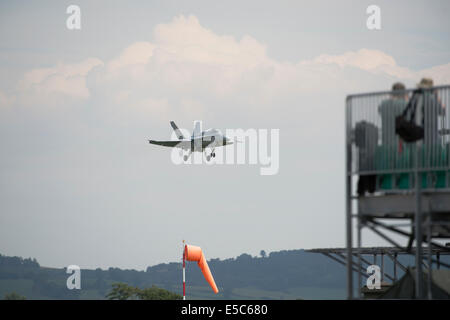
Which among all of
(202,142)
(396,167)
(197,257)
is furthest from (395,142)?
(202,142)

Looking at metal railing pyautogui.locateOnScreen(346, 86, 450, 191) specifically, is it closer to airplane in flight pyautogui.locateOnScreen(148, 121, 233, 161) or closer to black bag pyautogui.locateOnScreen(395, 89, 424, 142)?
black bag pyautogui.locateOnScreen(395, 89, 424, 142)

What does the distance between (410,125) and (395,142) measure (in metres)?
0.80

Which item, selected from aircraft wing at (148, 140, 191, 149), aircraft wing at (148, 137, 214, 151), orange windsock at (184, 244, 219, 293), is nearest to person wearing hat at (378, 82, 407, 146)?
orange windsock at (184, 244, 219, 293)

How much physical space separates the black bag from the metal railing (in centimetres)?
10

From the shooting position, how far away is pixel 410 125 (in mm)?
18109

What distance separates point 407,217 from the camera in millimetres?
20531

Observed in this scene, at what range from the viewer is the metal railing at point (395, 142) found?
18469 mm

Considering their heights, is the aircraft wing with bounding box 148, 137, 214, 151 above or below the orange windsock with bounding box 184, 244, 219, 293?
above

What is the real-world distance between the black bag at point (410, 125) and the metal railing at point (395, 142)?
0.10 metres

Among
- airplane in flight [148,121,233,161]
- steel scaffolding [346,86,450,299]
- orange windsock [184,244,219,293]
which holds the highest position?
airplane in flight [148,121,233,161]

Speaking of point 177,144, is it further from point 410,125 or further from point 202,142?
point 410,125

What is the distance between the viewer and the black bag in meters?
18.1
